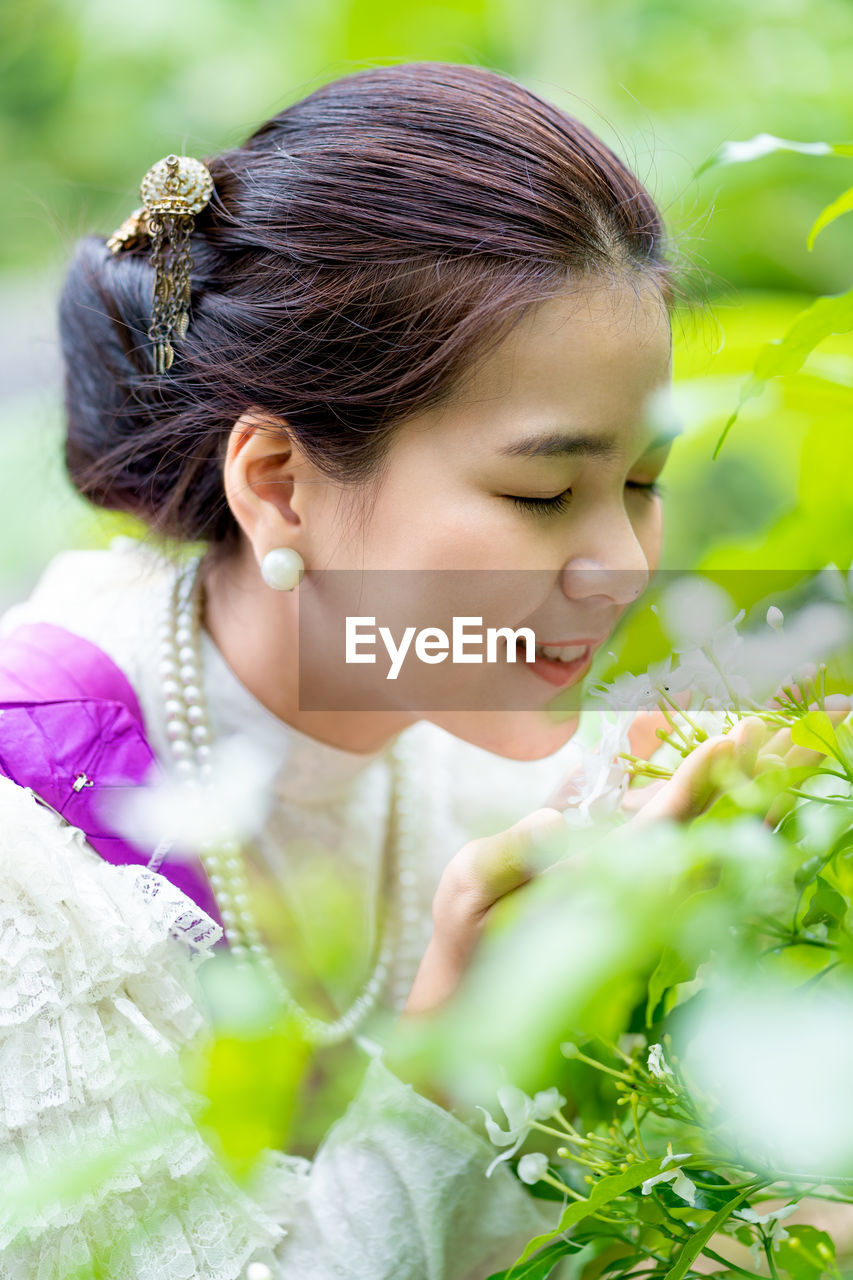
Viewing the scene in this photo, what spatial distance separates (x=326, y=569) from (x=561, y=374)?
0.69 feet

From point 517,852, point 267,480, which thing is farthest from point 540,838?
point 267,480

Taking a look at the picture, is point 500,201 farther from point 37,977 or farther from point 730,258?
point 730,258

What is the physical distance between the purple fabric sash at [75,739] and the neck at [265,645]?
0.12 metres

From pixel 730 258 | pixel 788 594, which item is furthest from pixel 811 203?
pixel 788 594

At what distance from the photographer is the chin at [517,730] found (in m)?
0.83

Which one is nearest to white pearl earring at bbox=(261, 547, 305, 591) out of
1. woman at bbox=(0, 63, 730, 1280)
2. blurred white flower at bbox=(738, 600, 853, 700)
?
woman at bbox=(0, 63, 730, 1280)

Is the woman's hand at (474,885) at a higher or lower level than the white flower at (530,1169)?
higher

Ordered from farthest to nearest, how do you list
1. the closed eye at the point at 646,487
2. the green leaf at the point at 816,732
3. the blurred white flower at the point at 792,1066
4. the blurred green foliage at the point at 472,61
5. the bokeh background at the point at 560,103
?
the blurred green foliage at the point at 472,61, the bokeh background at the point at 560,103, the closed eye at the point at 646,487, the green leaf at the point at 816,732, the blurred white flower at the point at 792,1066

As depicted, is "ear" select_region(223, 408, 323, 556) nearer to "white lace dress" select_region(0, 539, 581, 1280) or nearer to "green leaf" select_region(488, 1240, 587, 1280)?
"white lace dress" select_region(0, 539, 581, 1280)

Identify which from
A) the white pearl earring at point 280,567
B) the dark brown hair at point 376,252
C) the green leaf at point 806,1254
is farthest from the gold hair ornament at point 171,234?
the green leaf at point 806,1254

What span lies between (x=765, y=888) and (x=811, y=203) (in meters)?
1.52

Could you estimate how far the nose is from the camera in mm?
739

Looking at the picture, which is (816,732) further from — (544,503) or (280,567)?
(280,567)

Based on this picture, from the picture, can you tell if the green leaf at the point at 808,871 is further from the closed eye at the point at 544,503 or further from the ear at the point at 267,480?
the ear at the point at 267,480
